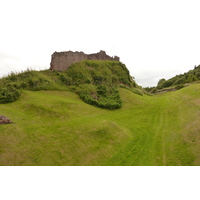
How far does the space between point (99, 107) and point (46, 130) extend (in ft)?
38.3

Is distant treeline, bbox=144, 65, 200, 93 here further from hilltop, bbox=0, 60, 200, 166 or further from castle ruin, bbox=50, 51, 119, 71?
hilltop, bbox=0, 60, 200, 166

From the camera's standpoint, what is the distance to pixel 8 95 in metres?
17.1

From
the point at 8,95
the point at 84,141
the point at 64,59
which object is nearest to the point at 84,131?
the point at 84,141

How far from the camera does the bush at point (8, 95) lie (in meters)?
16.8

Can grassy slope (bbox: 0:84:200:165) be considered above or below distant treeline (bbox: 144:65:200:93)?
below

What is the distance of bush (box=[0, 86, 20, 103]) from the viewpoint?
16.8m

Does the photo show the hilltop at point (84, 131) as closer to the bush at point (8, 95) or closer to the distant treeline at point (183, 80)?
the bush at point (8, 95)

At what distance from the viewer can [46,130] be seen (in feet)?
37.2

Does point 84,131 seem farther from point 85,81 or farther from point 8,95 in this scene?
point 85,81

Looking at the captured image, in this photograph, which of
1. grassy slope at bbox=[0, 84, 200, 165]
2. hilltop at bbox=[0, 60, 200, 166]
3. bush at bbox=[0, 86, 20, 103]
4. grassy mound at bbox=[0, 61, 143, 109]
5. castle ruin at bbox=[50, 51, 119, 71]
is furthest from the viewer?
castle ruin at bbox=[50, 51, 119, 71]

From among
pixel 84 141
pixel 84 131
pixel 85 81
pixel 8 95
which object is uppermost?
pixel 85 81

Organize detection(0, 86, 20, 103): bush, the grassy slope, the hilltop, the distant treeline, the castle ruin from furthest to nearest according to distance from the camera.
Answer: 1. the distant treeline
2. the castle ruin
3. detection(0, 86, 20, 103): bush
4. the hilltop
5. the grassy slope

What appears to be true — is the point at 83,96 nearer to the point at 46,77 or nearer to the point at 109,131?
the point at 46,77

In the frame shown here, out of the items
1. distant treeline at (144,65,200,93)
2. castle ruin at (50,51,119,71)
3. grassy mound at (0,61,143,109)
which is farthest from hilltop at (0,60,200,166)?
distant treeline at (144,65,200,93)
